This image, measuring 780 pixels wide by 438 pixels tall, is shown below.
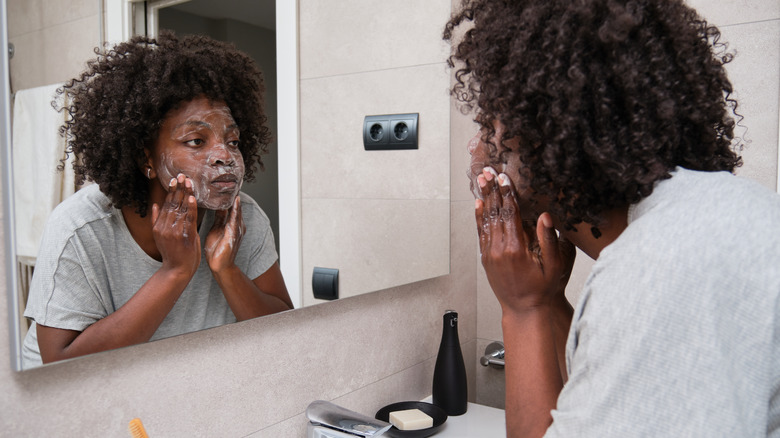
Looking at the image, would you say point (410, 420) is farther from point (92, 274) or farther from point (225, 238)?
point (92, 274)

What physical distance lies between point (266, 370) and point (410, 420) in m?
0.31

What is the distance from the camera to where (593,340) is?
0.56 meters

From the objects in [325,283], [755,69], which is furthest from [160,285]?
[755,69]

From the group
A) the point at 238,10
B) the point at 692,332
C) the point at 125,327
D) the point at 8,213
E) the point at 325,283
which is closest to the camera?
the point at 692,332

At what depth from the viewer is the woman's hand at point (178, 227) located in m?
0.75

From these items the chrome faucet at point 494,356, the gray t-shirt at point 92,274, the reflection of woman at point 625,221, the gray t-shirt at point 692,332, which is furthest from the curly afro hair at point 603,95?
the chrome faucet at point 494,356

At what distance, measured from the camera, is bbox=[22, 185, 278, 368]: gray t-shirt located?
0.64 meters

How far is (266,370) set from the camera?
3.02ft

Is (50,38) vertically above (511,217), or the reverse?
(50,38)

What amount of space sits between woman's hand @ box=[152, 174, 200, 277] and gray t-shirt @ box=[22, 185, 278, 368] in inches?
0.6

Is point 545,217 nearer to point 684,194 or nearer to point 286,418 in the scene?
point 684,194

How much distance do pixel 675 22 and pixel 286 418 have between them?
2.64 feet

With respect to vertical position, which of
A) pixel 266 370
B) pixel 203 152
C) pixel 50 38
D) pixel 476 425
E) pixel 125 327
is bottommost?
pixel 476 425

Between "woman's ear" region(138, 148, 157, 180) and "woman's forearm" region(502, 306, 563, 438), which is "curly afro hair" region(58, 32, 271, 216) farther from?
"woman's forearm" region(502, 306, 563, 438)
